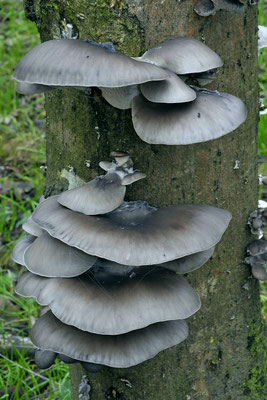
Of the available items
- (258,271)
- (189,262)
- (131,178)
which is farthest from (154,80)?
(258,271)

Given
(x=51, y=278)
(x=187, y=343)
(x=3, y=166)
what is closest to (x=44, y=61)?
(x=51, y=278)

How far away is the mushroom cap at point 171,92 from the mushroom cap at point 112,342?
31.3 inches

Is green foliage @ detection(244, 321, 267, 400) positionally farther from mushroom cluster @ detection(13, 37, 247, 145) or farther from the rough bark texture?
mushroom cluster @ detection(13, 37, 247, 145)

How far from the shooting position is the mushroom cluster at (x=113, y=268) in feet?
5.28

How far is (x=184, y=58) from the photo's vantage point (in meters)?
1.62

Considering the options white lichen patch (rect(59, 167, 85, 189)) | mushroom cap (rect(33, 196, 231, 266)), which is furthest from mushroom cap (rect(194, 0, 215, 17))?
white lichen patch (rect(59, 167, 85, 189))

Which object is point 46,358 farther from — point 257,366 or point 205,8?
point 205,8

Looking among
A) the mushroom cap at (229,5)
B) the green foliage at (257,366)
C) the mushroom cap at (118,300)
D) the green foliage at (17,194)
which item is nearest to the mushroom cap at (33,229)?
the mushroom cap at (118,300)

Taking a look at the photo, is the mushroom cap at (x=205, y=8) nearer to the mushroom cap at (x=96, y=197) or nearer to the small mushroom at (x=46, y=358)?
the mushroom cap at (x=96, y=197)

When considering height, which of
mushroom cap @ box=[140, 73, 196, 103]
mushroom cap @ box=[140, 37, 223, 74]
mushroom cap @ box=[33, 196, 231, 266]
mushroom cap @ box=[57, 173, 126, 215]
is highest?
mushroom cap @ box=[140, 37, 223, 74]

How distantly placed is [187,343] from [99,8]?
1398 millimetres

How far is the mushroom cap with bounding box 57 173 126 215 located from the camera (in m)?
1.69

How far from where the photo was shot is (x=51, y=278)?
182cm

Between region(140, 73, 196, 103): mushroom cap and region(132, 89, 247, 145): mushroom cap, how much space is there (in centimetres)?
7
